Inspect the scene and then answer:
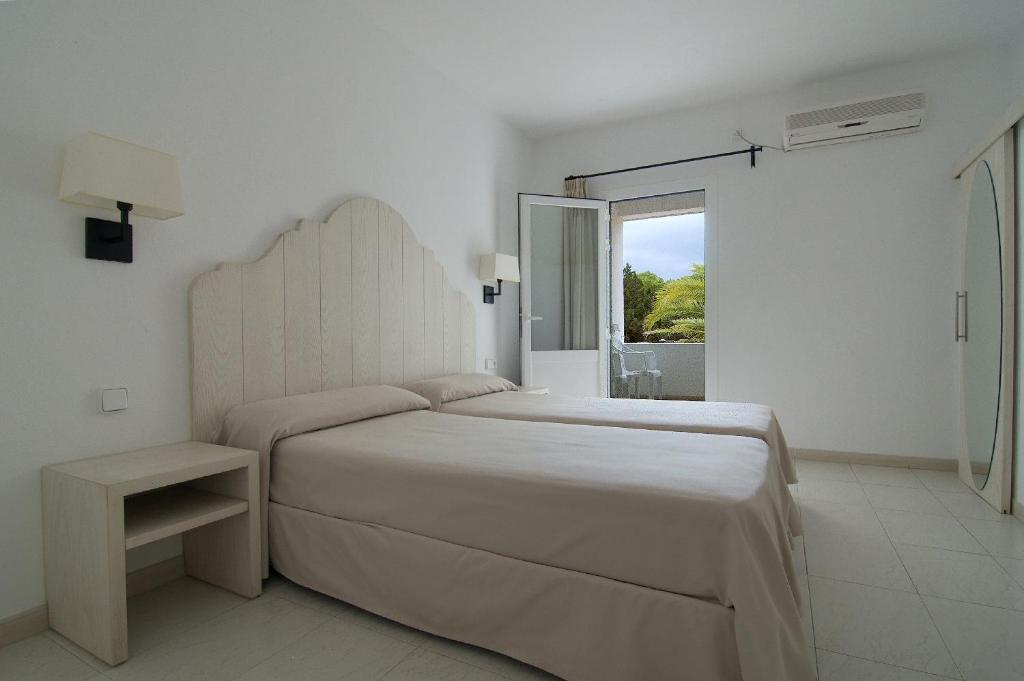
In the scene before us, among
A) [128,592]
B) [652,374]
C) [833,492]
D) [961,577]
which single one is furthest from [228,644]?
[652,374]

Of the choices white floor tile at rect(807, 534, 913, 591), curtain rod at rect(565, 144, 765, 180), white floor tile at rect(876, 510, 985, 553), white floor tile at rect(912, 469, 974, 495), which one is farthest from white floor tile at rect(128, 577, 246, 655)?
curtain rod at rect(565, 144, 765, 180)

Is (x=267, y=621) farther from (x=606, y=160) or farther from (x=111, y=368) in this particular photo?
(x=606, y=160)

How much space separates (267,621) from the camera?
171 cm

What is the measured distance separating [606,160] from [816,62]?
1.65 metres

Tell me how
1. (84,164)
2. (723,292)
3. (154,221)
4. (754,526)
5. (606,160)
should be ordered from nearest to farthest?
(754,526) < (84,164) < (154,221) < (723,292) < (606,160)

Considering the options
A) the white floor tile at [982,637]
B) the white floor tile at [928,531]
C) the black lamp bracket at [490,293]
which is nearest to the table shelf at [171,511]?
the white floor tile at [982,637]

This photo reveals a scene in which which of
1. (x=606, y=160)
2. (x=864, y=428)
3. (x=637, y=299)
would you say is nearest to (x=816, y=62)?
(x=606, y=160)

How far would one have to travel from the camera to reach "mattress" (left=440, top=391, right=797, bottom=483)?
230cm

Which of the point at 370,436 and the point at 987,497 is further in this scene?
the point at 987,497

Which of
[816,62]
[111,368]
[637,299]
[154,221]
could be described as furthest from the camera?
[637,299]

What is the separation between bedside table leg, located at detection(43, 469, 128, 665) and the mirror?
154 inches

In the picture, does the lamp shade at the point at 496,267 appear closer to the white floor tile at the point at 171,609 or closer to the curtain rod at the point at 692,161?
the curtain rod at the point at 692,161

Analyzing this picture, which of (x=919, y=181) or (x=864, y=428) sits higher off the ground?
(x=919, y=181)

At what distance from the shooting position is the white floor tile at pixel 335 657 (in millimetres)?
1434
